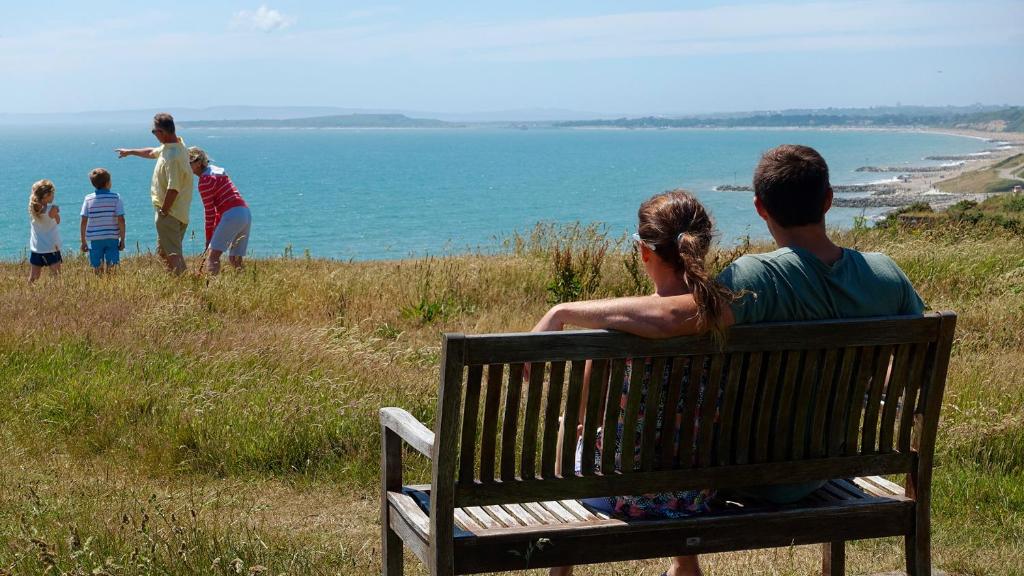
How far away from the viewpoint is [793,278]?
10.9 ft

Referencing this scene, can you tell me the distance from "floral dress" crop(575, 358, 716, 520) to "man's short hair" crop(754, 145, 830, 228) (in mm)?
563

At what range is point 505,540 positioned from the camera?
10.3 feet

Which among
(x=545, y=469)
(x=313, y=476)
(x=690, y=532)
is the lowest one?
(x=313, y=476)

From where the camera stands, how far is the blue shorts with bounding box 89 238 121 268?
502 inches

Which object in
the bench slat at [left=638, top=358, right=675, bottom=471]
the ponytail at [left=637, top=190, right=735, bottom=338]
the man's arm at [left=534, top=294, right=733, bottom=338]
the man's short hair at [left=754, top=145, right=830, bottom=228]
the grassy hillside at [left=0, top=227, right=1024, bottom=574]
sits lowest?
the grassy hillside at [left=0, top=227, right=1024, bottom=574]

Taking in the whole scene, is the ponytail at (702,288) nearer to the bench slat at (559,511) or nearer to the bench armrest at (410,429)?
the bench slat at (559,511)

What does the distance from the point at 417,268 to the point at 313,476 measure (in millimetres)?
6262

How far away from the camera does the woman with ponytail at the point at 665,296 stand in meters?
3.11

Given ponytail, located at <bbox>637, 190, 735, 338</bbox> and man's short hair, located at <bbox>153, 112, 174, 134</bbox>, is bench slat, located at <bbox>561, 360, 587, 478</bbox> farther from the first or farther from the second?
man's short hair, located at <bbox>153, 112, 174, 134</bbox>

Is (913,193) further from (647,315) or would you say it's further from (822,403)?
(647,315)

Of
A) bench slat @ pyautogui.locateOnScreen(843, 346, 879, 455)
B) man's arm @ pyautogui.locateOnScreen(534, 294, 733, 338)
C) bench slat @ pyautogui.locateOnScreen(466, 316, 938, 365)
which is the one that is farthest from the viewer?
bench slat @ pyautogui.locateOnScreen(843, 346, 879, 455)

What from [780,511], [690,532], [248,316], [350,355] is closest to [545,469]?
[690,532]

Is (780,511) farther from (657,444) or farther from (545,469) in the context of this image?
(545,469)

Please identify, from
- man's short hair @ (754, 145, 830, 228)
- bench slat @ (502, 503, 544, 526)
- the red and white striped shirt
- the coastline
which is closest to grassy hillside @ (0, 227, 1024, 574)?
bench slat @ (502, 503, 544, 526)
